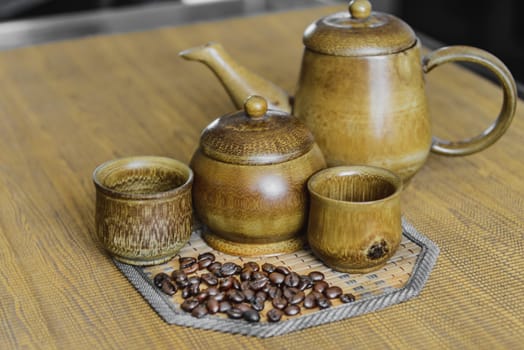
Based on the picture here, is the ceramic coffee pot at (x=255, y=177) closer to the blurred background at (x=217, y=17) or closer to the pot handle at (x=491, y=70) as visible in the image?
the pot handle at (x=491, y=70)

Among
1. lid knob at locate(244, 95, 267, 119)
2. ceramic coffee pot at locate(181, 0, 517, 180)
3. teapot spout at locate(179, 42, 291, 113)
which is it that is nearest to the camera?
lid knob at locate(244, 95, 267, 119)

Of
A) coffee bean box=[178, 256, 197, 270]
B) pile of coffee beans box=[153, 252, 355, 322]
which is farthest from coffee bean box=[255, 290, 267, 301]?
coffee bean box=[178, 256, 197, 270]

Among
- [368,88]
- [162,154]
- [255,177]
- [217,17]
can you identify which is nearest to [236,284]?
[255,177]

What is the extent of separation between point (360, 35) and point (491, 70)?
0.63ft

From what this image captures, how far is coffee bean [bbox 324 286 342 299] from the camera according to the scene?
2.97 feet

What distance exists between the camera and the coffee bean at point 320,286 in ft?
3.00

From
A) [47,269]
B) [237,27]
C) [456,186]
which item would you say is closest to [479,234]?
[456,186]

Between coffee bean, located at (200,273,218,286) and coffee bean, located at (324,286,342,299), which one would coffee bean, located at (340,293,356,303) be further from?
coffee bean, located at (200,273,218,286)

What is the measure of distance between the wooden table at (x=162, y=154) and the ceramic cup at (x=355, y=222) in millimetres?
69

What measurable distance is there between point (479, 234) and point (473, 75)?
597 mm

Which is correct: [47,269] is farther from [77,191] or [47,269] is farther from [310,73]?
[310,73]

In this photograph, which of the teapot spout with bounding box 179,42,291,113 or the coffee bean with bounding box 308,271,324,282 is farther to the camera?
the teapot spout with bounding box 179,42,291,113

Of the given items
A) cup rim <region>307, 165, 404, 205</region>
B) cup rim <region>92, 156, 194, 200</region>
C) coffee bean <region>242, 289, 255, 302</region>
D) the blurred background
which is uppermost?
cup rim <region>307, 165, 404, 205</region>

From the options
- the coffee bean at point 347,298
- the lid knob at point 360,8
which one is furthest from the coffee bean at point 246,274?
the lid knob at point 360,8
